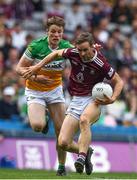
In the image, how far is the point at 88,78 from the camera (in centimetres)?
1427

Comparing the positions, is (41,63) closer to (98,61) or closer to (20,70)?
(20,70)

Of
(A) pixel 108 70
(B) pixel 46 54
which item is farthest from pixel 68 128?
(B) pixel 46 54

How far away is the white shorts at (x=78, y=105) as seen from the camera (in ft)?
46.9

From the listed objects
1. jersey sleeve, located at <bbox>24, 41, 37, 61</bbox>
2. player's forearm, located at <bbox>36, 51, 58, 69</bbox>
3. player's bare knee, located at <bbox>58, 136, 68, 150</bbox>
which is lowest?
player's bare knee, located at <bbox>58, 136, 68, 150</bbox>

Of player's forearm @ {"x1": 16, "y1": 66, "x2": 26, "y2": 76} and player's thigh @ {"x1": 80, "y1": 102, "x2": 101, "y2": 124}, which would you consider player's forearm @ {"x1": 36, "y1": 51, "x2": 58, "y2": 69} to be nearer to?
player's forearm @ {"x1": 16, "y1": 66, "x2": 26, "y2": 76}

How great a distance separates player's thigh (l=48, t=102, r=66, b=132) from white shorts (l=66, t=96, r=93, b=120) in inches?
28.0

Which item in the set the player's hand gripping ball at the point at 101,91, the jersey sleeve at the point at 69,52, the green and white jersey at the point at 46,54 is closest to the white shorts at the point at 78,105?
the player's hand gripping ball at the point at 101,91

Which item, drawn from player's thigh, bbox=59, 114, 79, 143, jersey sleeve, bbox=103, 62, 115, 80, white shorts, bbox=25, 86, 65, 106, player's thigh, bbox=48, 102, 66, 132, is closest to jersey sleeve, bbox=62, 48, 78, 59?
jersey sleeve, bbox=103, 62, 115, 80

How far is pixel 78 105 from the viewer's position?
14.4 meters

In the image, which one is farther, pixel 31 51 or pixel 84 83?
pixel 31 51

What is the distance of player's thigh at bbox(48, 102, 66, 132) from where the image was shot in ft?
49.6

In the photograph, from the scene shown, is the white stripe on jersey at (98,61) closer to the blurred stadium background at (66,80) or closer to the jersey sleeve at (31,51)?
the jersey sleeve at (31,51)

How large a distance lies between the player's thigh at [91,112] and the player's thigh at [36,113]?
107cm

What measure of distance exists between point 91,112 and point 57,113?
129cm
